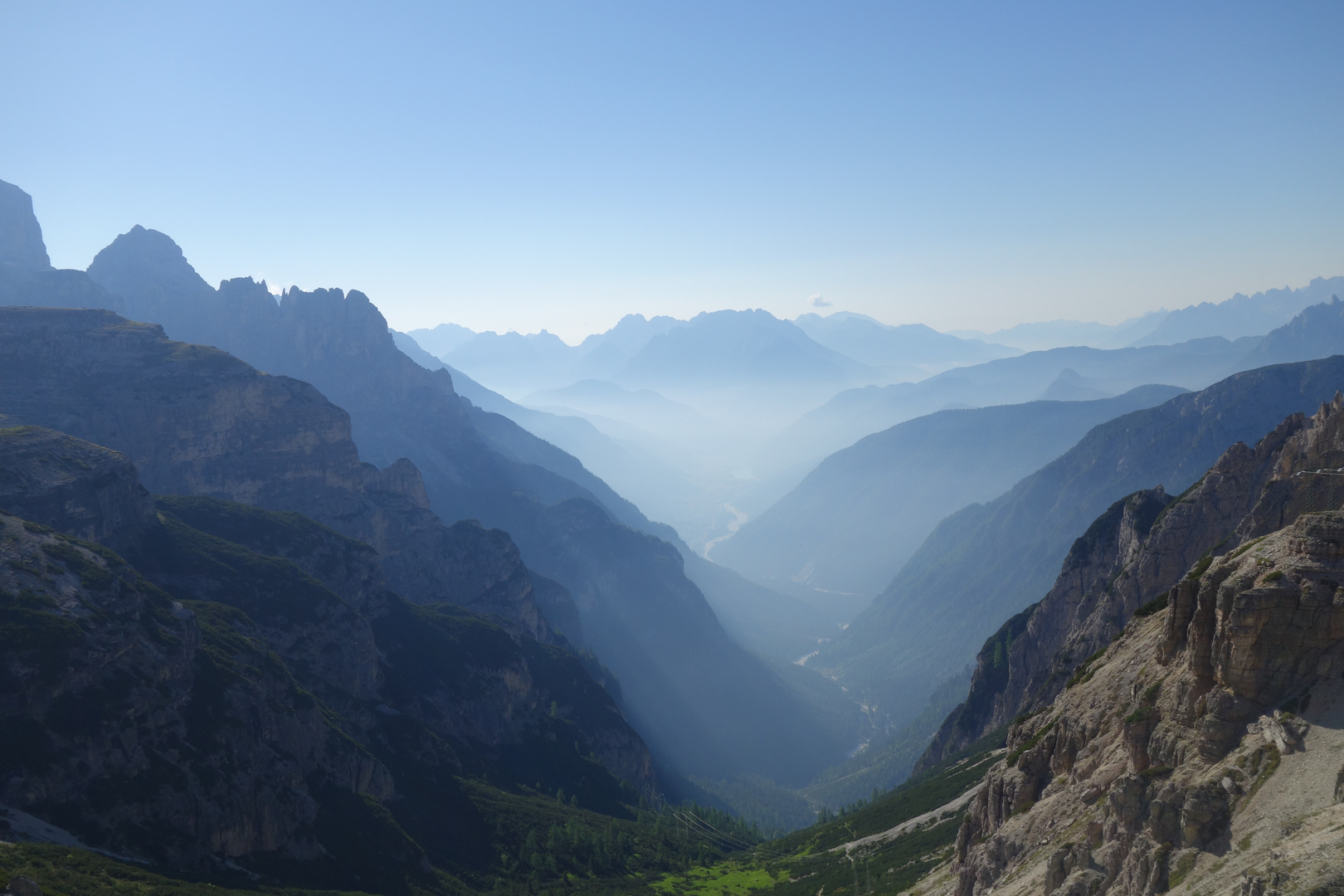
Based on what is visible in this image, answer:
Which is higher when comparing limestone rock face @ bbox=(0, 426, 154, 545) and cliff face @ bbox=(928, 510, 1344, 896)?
limestone rock face @ bbox=(0, 426, 154, 545)

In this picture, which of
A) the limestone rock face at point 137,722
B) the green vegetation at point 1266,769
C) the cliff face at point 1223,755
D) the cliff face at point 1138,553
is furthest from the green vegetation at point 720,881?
the green vegetation at point 1266,769

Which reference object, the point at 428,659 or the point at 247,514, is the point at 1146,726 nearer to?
the point at 428,659

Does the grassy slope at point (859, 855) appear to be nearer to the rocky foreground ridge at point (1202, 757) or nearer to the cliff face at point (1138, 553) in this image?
the cliff face at point (1138, 553)

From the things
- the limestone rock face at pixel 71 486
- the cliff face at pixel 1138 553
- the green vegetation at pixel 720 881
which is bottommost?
the green vegetation at pixel 720 881

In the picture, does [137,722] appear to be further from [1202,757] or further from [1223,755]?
[1223,755]

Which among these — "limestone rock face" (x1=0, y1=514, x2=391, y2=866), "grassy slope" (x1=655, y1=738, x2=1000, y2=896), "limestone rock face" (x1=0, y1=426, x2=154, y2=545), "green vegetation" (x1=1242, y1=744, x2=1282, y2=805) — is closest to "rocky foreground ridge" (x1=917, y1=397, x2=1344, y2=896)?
"green vegetation" (x1=1242, y1=744, x2=1282, y2=805)

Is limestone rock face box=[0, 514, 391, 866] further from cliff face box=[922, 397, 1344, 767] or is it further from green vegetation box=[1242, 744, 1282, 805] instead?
cliff face box=[922, 397, 1344, 767]

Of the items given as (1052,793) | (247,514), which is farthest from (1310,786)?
(247,514)

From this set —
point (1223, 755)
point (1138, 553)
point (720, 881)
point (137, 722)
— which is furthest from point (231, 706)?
point (1138, 553)
